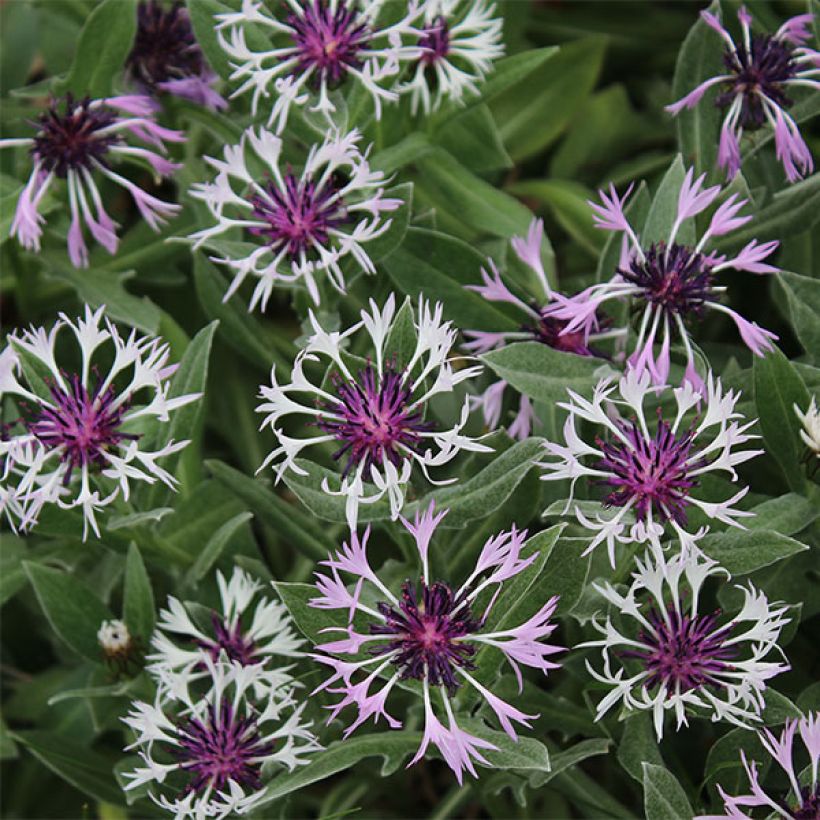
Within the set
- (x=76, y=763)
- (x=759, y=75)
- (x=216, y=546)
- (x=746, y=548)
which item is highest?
(x=759, y=75)

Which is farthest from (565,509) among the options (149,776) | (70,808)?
(70,808)

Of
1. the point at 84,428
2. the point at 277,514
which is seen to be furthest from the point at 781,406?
the point at 84,428

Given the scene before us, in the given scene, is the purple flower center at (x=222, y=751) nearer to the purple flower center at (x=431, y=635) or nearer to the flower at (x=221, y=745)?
the flower at (x=221, y=745)

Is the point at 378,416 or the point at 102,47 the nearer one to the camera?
the point at 378,416

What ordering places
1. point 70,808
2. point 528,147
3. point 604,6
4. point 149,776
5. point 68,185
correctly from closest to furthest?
point 149,776
point 68,185
point 70,808
point 528,147
point 604,6

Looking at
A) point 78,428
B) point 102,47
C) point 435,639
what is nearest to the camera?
point 435,639

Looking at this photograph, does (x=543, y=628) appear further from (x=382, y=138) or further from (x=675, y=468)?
(x=382, y=138)

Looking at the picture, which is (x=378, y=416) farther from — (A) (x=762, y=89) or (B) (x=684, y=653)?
(A) (x=762, y=89)
